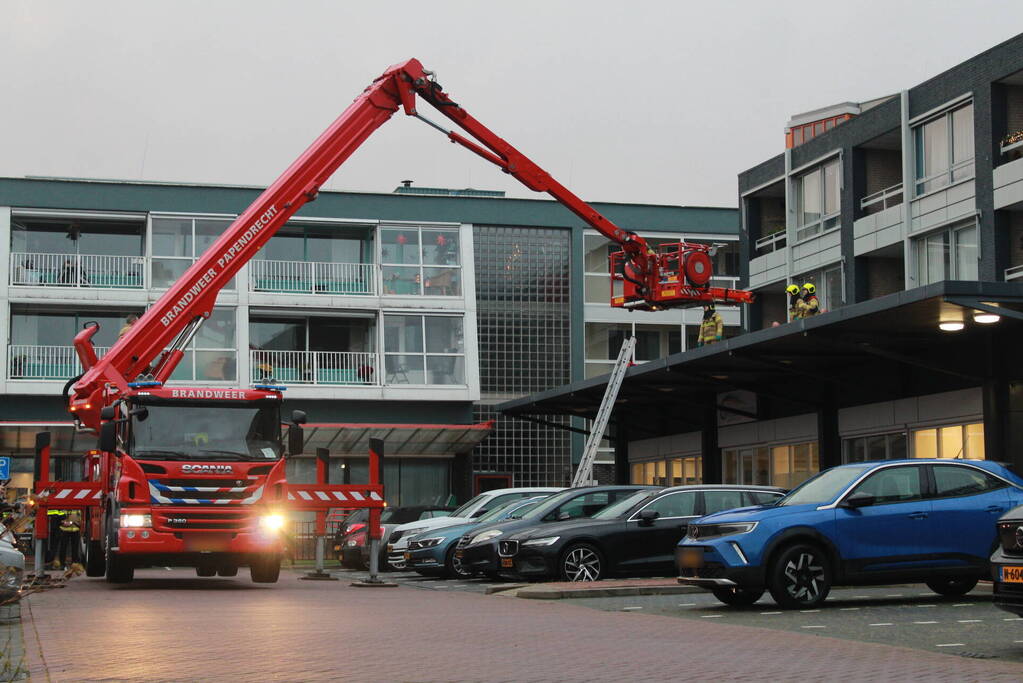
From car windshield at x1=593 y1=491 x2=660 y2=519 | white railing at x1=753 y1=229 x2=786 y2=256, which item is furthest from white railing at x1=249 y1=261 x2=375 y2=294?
car windshield at x1=593 y1=491 x2=660 y2=519

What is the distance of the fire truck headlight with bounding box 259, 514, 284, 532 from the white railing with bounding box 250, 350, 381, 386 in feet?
74.8

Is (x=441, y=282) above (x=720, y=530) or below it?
above

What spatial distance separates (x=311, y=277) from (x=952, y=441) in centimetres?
2439

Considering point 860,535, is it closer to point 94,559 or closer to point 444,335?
point 94,559

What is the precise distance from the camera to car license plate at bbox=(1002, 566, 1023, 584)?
11016mm

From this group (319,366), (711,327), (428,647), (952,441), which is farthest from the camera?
(319,366)

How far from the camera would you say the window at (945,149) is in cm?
3319

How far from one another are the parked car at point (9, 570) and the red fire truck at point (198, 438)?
6.42 metres

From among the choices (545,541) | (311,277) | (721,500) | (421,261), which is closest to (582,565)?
(545,541)

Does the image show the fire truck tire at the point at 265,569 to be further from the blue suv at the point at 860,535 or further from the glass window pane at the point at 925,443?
the glass window pane at the point at 925,443

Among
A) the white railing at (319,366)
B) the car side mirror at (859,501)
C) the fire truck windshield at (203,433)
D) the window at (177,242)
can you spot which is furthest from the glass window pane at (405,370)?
the car side mirror at (859,501)

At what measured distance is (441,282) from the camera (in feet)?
151

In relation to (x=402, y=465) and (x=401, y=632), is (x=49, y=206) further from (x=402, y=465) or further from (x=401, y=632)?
(x=401, y=632)

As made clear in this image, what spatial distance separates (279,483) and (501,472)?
2654cm
